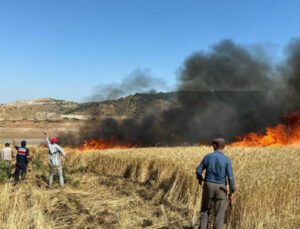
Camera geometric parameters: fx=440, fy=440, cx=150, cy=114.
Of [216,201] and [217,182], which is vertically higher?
[217,182]

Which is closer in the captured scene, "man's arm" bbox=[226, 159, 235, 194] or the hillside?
"man's arm" bbox=[226, 159, 235, 194]

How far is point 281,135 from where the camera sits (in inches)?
1483

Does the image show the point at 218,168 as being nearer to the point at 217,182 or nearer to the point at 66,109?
the point at 217,182

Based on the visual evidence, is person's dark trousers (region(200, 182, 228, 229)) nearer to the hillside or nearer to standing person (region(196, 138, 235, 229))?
standing person (region(196, 138, 235, 229))

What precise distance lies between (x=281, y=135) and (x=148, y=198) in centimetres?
2592

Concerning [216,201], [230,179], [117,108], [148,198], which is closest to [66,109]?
[117,108]

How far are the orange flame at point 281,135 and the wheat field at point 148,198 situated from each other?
68.4 ft

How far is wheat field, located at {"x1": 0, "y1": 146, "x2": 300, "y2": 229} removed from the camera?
9.71 meters

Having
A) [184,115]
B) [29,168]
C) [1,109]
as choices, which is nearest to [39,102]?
[1,109]

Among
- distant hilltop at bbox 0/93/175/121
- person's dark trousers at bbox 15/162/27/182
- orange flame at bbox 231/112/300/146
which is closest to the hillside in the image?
distant hilltop at bbox 0/93/175/121

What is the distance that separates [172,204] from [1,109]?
13018 cm

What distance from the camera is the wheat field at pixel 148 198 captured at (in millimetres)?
9711

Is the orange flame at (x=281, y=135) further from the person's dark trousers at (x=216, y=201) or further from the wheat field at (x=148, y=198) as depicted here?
the person's dark trousers at (x=216, y=201)

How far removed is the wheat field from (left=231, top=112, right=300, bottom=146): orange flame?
20837 millimetres
